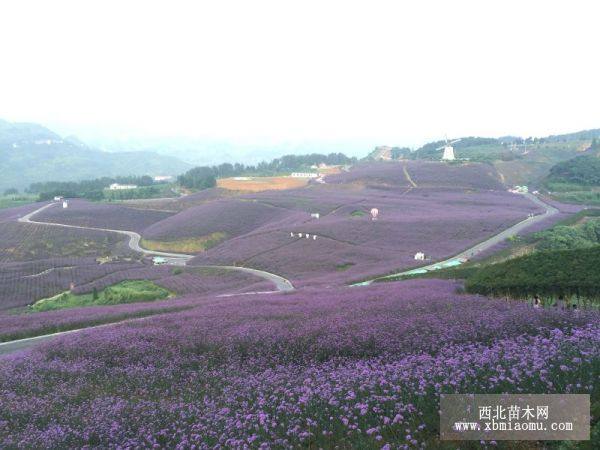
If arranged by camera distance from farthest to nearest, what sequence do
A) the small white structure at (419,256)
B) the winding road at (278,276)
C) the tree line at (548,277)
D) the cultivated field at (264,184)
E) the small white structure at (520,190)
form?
1. the cultivated field at (264,184)
2. the small white structure at (520,190)
3. the small white structure at (419,256)
4. the winding road at (278,276)
5. the tree line at (548,277)

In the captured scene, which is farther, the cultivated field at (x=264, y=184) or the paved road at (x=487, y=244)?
the cultivated field at (x=264, y=184)

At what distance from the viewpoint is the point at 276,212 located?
8944 cm

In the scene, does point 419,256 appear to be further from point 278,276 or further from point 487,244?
point 278,276

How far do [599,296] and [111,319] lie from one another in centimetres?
2314

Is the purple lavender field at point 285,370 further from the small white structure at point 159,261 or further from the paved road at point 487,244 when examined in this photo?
→ the small white structure at point 159,261

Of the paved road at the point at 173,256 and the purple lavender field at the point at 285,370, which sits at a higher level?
the purple lavender field at the point at 285,370

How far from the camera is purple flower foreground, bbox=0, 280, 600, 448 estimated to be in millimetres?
7371

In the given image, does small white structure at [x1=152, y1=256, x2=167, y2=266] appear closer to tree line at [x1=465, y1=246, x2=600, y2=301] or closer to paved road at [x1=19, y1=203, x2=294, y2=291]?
paved road at [x1=19, y1=203, x2=294, y2=291]

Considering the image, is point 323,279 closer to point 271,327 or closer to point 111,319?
point 111,319

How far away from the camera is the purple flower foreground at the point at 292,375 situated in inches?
290

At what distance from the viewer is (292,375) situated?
10047mm

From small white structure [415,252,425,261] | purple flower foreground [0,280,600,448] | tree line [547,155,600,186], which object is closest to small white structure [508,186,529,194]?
tree line [547,155,600,186]

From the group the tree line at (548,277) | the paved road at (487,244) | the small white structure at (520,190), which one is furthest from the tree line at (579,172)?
the tree line at (548,277)

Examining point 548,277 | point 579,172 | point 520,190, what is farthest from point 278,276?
point 579,172
